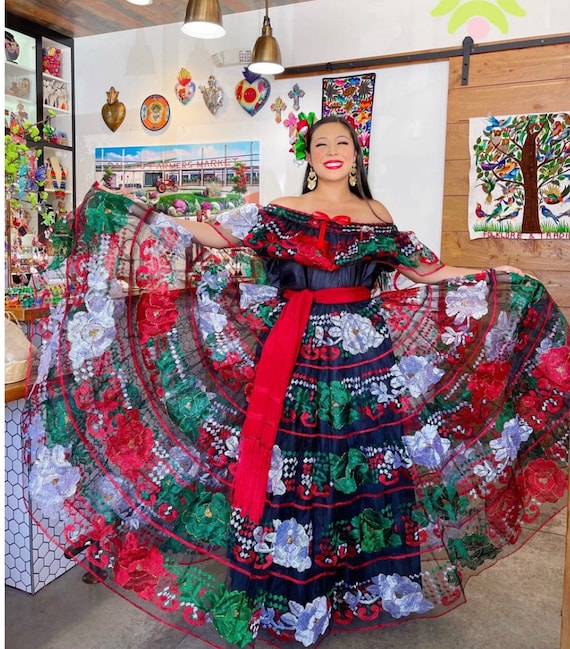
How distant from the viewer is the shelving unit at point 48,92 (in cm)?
358

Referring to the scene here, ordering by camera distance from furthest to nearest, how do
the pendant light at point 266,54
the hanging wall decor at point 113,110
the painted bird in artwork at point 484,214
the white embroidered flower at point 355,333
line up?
1. the hanging wall decor at point 113,110
2. the pendant light at point 266,54
3. the painted bird in artwork at point 484,214
4. the white embroidered flower at point 355,333

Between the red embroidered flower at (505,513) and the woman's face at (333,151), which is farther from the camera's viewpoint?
the woman's face at (333,151)

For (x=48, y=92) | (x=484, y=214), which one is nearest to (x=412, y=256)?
(x=484, y=214)

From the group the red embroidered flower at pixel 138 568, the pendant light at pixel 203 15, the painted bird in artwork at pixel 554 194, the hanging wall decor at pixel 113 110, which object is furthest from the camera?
the hanging wall decor at pixel 113 110

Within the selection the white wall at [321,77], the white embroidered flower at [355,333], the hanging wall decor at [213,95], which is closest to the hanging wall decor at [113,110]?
the white wall at [321,77]

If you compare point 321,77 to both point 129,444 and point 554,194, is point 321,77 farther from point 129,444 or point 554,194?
point 129,444

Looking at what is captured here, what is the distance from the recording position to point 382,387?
1613 mm

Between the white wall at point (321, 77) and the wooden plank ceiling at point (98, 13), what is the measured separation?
2.0 inches

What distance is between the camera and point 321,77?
3215mm

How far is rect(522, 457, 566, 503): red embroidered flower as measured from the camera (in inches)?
59.5

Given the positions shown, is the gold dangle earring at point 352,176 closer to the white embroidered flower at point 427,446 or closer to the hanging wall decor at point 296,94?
the white embroidered flower at point 427,446

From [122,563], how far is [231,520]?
0.26 metres

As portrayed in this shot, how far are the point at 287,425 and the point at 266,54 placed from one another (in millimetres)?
2169

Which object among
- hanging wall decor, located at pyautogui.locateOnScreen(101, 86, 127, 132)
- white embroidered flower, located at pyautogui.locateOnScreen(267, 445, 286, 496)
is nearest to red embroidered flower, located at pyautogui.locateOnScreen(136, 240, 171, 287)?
white embroidered flower, located at pyautogui.locateOnScreen(267, 445, 286, 496)
